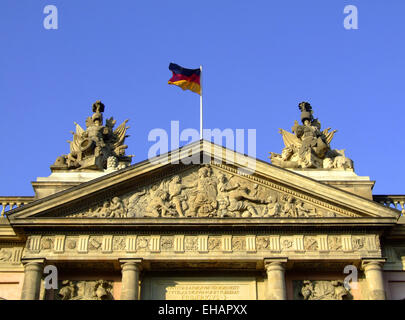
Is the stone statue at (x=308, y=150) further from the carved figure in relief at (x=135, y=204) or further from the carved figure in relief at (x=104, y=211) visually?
the carved figure in relief at (x=104, y=211)

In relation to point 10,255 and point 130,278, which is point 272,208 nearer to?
point 130,278

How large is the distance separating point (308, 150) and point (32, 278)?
1185cm

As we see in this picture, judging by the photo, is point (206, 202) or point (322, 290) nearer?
point (322, 290)

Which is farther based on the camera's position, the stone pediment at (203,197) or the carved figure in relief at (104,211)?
the carved figure in relief at (104,211)

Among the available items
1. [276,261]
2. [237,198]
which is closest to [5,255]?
[237,198]

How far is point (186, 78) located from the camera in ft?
107

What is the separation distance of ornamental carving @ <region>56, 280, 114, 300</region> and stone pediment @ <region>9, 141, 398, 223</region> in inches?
89.9

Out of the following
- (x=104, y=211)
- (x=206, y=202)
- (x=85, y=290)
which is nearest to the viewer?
(x=85, y=290)

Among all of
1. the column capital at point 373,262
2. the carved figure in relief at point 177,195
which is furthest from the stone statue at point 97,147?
the column capital at point 373,262

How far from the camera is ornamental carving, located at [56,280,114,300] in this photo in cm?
2619

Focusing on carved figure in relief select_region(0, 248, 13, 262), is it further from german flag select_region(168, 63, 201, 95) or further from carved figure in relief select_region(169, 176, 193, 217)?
german flag select_region(168, 63, 201, 95)

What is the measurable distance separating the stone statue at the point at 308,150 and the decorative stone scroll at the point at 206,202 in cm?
281

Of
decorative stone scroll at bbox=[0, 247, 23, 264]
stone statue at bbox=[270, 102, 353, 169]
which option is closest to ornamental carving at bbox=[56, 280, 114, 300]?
decorative stone scroll at bbox=[0, 247, 23, 264]

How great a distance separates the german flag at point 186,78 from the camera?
32500 mm
